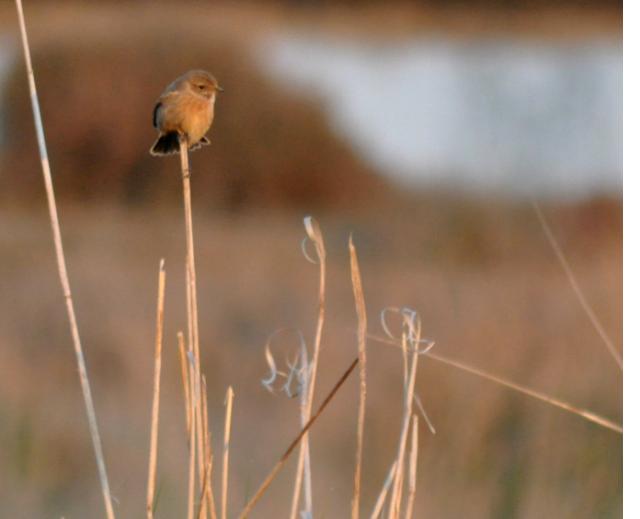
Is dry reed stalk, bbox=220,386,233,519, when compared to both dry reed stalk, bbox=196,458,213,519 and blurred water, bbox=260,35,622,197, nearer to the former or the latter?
dry reed stalk, bbox=196,458,213,519

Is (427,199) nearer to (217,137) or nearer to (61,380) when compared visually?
(217,137)

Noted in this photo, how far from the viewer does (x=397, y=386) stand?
4574 mm

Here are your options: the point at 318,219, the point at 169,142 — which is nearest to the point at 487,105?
the point at 318,219

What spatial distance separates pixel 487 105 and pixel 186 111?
160 inches

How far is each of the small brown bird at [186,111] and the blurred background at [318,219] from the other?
4.43 ft

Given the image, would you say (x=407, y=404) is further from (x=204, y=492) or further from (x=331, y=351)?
(x=331, y=351)

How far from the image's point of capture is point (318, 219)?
19.9 ft

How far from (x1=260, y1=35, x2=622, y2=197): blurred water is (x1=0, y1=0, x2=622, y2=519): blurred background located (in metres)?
0.01

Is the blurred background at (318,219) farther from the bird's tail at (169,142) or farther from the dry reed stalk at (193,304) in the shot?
the dry reed stalk at (193,304)

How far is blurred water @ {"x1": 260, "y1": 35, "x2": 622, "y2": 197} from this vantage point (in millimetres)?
5688

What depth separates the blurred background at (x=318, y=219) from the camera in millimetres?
4008

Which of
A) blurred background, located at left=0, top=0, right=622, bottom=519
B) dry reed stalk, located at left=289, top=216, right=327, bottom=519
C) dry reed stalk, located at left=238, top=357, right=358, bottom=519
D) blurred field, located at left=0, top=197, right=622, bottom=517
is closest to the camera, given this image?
dry reed stalk, located at left=238, top=357, right=358, bottom=519

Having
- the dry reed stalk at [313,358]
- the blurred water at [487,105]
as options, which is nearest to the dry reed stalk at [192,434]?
the dry reed stalk at [313,358]

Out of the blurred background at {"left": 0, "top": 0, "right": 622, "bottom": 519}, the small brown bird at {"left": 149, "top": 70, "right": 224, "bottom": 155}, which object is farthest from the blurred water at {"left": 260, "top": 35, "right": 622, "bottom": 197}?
the small brown bird at {"left": 149, "top": 70, "right": 224, "bottom": 155}
